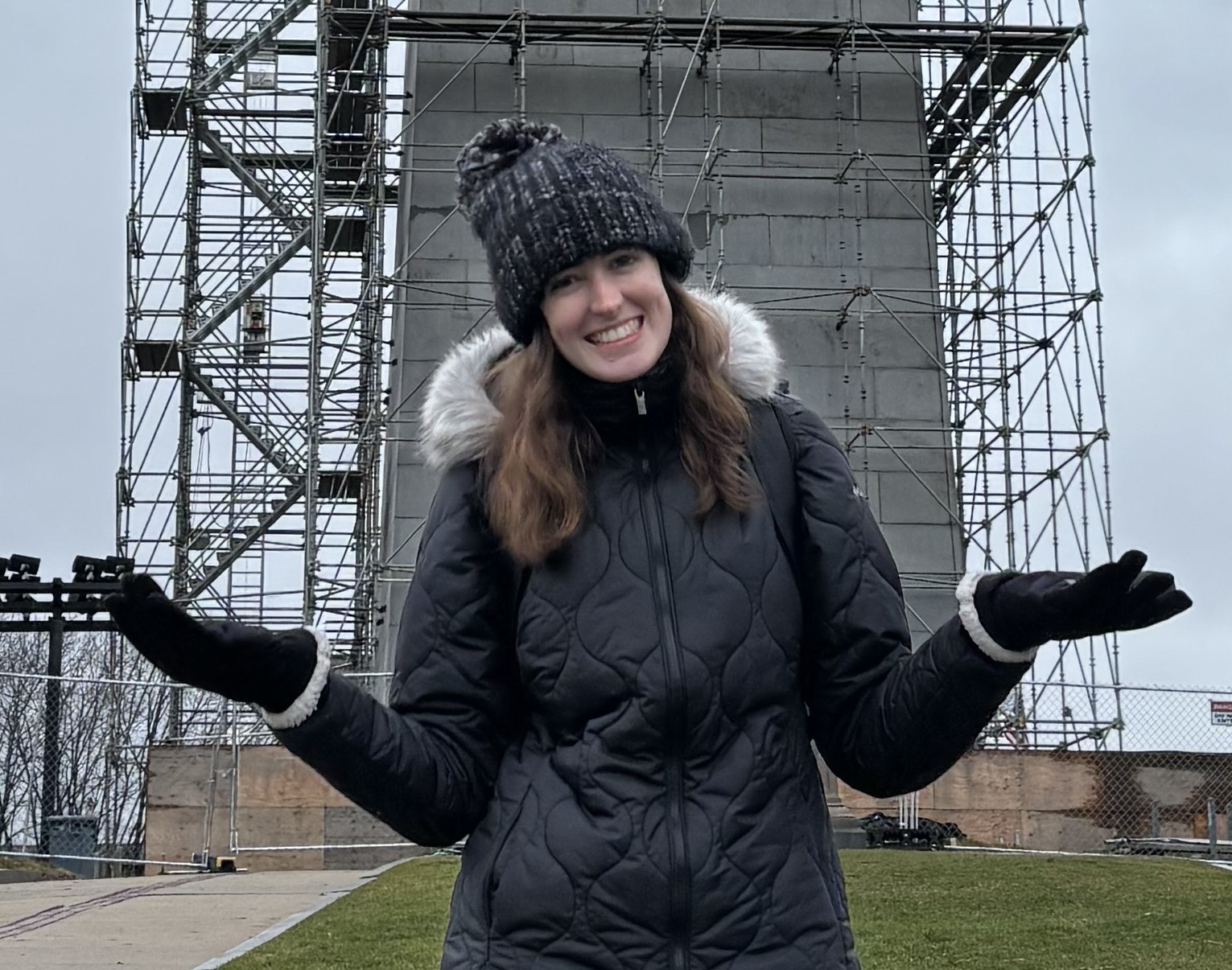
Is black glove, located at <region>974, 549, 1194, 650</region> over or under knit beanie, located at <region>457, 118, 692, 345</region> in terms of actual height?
under

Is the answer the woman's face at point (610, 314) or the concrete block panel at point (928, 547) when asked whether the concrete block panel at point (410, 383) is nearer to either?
the concrete block panel at point (928, 547)

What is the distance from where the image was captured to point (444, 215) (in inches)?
774

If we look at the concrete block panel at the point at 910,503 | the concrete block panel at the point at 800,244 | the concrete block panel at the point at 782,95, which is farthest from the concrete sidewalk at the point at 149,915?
the concrete block panel at the point at 782,95

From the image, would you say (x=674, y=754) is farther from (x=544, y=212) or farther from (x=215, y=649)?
(x=544, y=212)

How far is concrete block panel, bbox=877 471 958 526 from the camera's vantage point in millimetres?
19078

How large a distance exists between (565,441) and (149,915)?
26.6 feet

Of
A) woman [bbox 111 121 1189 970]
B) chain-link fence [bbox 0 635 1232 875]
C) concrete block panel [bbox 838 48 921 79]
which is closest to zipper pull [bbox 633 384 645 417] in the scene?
woman [bbox 111 121 1189 970]

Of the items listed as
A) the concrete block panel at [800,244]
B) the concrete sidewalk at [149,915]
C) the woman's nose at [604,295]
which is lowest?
the concrete sidewalk at [149,915]

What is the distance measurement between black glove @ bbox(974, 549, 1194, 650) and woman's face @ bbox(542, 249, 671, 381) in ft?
1.99

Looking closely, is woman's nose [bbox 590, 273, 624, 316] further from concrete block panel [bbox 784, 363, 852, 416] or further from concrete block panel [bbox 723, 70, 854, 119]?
concrete block panel [bbox 723, 70, 854, 119]

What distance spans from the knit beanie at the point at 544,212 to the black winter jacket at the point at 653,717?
213mm

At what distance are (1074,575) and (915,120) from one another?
740 inches

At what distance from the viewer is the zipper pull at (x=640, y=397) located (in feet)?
8.78

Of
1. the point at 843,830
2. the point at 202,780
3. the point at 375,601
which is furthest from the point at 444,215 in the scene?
the point at 843,830
